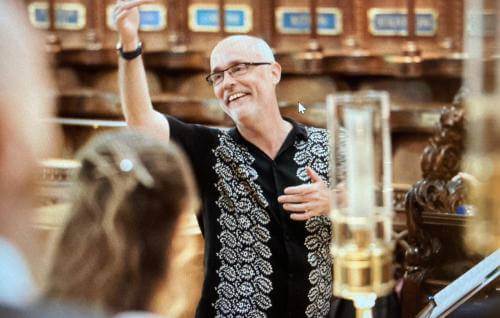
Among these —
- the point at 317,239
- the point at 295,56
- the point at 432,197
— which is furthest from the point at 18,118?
the point at 295,56

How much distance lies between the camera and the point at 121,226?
0.89 meters

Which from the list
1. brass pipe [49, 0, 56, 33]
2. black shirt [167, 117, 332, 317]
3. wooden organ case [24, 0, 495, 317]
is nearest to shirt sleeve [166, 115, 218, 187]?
black shirt [167, 117, 332, 317]

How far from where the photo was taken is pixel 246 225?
2049mm

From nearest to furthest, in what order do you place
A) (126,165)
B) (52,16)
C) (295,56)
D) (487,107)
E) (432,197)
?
(126,165) → (487,107) → (432,197) → (295,56) → (52,16)

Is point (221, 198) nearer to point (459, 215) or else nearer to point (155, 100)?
point (459, 215)

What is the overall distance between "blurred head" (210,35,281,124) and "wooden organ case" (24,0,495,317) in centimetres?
290

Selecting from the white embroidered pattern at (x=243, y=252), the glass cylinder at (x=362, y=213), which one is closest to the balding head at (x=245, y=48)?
the white embroidered pattern at (x=243, y=252)

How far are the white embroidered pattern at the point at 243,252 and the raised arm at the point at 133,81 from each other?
0.19m

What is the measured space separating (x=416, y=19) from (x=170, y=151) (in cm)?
507

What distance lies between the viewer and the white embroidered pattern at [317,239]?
2.06m

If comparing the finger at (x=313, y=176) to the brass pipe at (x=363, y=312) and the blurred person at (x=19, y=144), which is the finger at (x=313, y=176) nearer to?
the brass pipe at (x=363, y=312)

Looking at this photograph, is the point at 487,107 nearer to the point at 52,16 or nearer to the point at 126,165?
the point at 126,165

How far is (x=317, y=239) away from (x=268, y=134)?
0.23 m

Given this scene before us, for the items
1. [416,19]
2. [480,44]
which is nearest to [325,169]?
[480,44]
